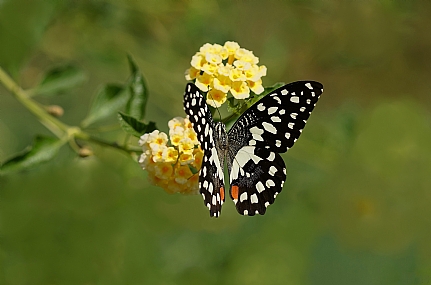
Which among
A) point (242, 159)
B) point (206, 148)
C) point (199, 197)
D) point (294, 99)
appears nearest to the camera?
point (206, 148)

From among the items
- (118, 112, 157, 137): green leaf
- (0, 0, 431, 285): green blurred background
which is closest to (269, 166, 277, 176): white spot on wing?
(118, 112, 157, 137): green leaf

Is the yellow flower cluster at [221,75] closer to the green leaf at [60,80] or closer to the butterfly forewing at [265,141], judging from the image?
the butterfly forewing at [265,141]

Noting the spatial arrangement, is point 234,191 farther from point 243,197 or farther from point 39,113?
point 39,113

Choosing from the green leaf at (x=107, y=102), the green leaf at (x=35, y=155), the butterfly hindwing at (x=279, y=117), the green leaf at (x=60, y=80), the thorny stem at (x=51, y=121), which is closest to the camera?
the butterfly hindwing at (x=279, y=117)

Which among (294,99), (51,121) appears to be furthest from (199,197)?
(294,99)

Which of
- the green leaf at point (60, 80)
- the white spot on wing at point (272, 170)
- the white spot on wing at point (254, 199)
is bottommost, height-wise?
the white spot on wing at point (254, 199)

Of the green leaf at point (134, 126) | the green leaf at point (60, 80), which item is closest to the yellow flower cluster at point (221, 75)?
the green leaf at point (134, 126)

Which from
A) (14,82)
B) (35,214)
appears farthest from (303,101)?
(35,214)
